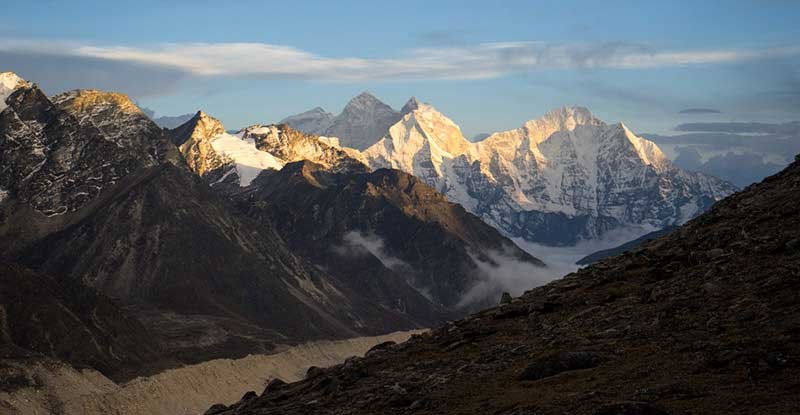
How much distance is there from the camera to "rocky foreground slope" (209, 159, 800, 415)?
4925 centimetres

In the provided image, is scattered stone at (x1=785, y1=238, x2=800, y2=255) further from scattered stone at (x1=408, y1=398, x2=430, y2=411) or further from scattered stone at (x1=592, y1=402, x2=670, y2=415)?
scattered stone at (x1=592, y1=402, x2=670, y2=415)

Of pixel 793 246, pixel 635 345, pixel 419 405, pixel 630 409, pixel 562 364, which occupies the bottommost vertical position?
pixel 419 405

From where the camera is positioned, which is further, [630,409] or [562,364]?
[562,364]

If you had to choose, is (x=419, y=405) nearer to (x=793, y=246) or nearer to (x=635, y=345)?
(x=635, y=345)

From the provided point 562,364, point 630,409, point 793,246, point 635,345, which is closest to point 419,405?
point 562,364

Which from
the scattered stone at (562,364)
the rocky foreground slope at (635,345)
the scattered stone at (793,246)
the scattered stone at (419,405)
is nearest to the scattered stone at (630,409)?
the rocky foreground slope at (635,345)

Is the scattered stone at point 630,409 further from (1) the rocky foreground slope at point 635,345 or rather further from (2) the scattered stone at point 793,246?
(2) the scattered stone at point 793,246

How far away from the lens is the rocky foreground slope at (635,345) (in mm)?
49250

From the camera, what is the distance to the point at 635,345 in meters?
59.0

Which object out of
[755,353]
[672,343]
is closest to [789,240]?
[672,343]

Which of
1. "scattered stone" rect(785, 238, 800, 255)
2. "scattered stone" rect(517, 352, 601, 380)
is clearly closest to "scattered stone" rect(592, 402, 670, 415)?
"scattered stone" rect(517, 352, 601, 380)

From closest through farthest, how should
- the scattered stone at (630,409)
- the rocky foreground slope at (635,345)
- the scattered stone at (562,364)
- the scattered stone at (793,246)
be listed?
the scattered stone at (630,409) → the rocky foreground slope at (635,345) → the scattered stone at (562,364) → the scattered stone at (793,246)

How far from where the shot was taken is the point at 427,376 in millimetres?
67250

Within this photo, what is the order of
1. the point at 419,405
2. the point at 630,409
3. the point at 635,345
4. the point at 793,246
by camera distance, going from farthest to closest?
the point at 793,246 → the point at 419,405 → the point at 635,345 → the point at 630,409
